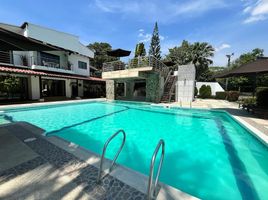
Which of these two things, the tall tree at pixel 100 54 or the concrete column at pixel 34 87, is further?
the tall tree at pixel 100 54

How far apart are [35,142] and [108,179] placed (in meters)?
3.21

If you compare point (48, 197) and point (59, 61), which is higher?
point (59, 61)

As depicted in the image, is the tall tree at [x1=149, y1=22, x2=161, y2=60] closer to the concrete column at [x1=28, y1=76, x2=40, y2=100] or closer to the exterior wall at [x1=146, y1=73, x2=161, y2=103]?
the exterior wall at [x1=146, y1=73, x2=161, y2=103]

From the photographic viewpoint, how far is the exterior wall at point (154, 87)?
16.7 metres

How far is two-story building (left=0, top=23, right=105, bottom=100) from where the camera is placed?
15.4m

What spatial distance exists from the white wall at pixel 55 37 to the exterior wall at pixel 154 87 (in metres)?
14.4

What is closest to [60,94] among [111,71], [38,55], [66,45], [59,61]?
[59,61]

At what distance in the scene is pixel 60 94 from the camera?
2208cm

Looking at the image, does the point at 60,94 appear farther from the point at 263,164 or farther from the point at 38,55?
the point at 263,164

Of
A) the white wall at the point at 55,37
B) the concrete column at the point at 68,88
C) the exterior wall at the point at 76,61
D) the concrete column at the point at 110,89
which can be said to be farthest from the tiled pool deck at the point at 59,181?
the exterior wall at the point at 76,61

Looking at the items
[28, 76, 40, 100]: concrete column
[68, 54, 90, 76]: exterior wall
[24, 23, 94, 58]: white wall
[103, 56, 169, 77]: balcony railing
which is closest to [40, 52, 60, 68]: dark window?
[24, 23, 94, 58]: white wall

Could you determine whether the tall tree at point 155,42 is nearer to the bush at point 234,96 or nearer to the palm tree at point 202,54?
the palm tree at point 202,54

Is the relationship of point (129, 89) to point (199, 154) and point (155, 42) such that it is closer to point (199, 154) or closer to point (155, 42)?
point (199, 154)

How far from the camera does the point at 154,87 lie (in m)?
16.9
